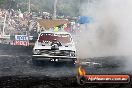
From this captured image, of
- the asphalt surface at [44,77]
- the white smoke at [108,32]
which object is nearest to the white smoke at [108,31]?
the white smoke at [108,32]

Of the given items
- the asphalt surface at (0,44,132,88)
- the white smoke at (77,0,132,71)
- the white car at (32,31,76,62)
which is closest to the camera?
the asphalt surface at (0,44,132,88)

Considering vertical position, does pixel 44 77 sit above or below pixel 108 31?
below

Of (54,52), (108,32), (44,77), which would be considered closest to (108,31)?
(108,32)

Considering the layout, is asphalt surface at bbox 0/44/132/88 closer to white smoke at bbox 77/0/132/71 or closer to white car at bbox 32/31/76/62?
white car at bbox 32/31/76/62

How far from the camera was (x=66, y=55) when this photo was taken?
17.6 meters

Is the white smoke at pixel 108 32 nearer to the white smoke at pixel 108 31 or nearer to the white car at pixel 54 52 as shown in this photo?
the white smoke at pixel 108 31

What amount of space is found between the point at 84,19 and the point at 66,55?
48.5ft

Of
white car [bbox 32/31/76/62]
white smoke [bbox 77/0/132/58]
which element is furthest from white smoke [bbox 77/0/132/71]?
white car [bbox 32/31/76/62]

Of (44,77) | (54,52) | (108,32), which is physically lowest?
(44,77)

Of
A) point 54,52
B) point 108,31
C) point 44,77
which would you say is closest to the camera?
point 44,77

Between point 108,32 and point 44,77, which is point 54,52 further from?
point 108,32

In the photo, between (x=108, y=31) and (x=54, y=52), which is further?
(x=108, y=31)

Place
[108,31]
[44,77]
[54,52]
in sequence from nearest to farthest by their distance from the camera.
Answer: [44,77], [54,52], [108,31]

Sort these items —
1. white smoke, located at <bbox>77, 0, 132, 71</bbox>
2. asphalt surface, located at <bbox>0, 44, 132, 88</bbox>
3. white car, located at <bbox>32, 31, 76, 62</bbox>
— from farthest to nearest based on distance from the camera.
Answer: white smoke, located at <bbox>77, 0, 132, 71</bbox> → white car, located at <bbox>32, 31, 76, 62</bbox> → asphalt surface, located at <bbox>0, 44, 132, 88</bbox>
